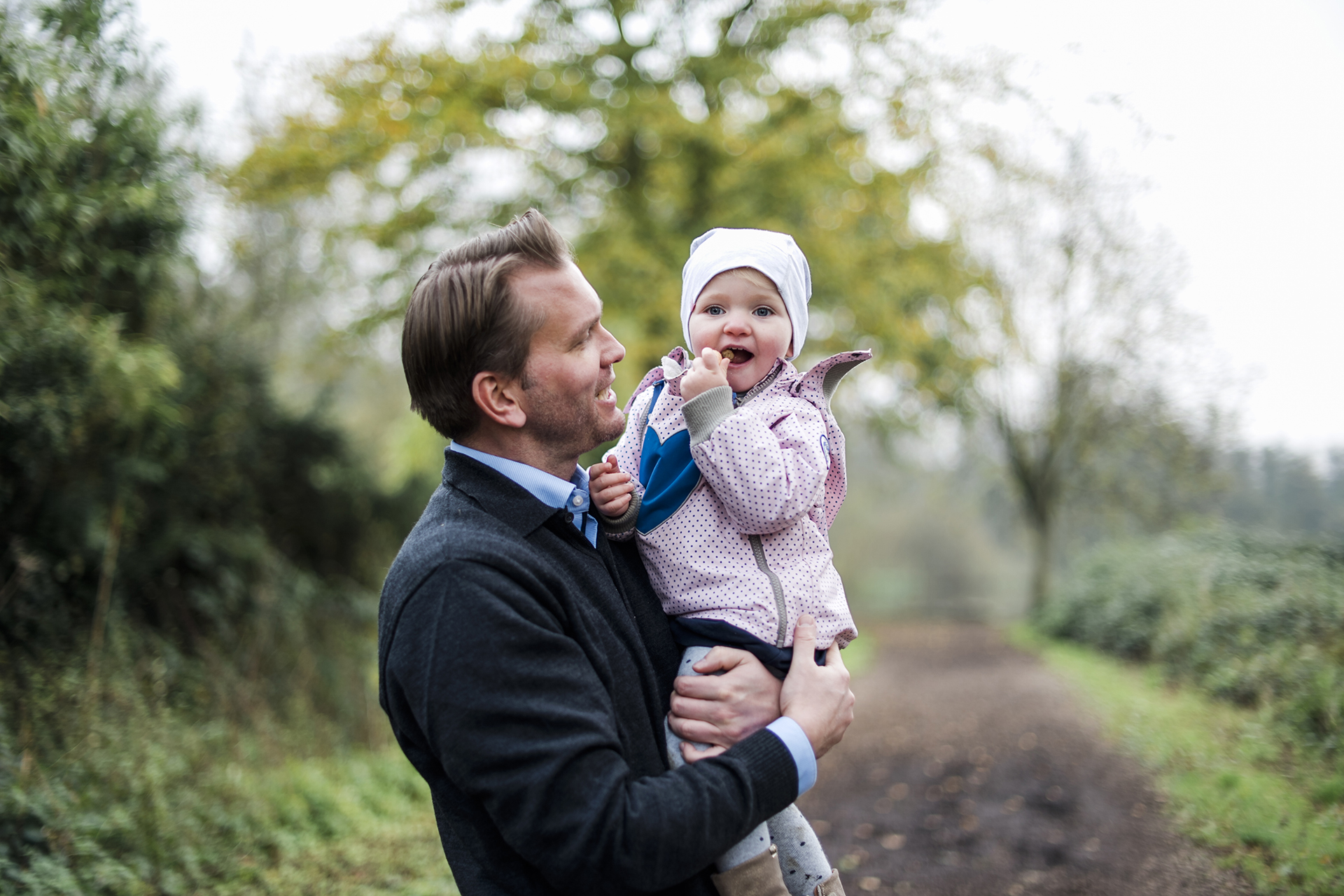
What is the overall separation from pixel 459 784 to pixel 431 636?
0.81 ft

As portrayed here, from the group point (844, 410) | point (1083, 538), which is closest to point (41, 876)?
point (844, 410)

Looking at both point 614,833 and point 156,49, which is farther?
point 156,49

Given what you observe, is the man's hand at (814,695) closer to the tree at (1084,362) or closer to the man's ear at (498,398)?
the man's ear at (498,398)

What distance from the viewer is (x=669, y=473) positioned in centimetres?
201

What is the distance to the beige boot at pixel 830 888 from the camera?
76.6 inches

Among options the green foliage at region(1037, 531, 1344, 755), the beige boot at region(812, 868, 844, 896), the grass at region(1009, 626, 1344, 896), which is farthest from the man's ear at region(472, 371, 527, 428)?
the green foliage at region(1037, 531, 1344, 755)

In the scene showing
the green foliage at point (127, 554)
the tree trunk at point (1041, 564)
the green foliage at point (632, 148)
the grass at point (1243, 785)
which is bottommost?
the tree trunk at point (1041, 564)

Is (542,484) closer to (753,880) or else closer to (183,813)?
(753,880)

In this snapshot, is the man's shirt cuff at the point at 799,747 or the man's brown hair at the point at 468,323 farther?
the man's brown hair at the point at 468,323

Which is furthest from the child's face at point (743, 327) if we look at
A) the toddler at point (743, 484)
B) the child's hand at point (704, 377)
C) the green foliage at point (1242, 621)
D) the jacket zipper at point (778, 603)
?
the green foliage at point (1242, 621)

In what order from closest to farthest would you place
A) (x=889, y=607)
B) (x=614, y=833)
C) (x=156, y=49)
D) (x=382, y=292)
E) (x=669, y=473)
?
(x=614, y=833) → (x=669, y=473) → (x=156, y=49) → (x=382, y=292) → (x=889, y=607)

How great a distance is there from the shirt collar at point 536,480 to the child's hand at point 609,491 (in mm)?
105

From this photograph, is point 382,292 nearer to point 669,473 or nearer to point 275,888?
point 275,888

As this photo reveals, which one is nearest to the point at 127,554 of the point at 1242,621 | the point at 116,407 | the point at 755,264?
the point at 116,407
